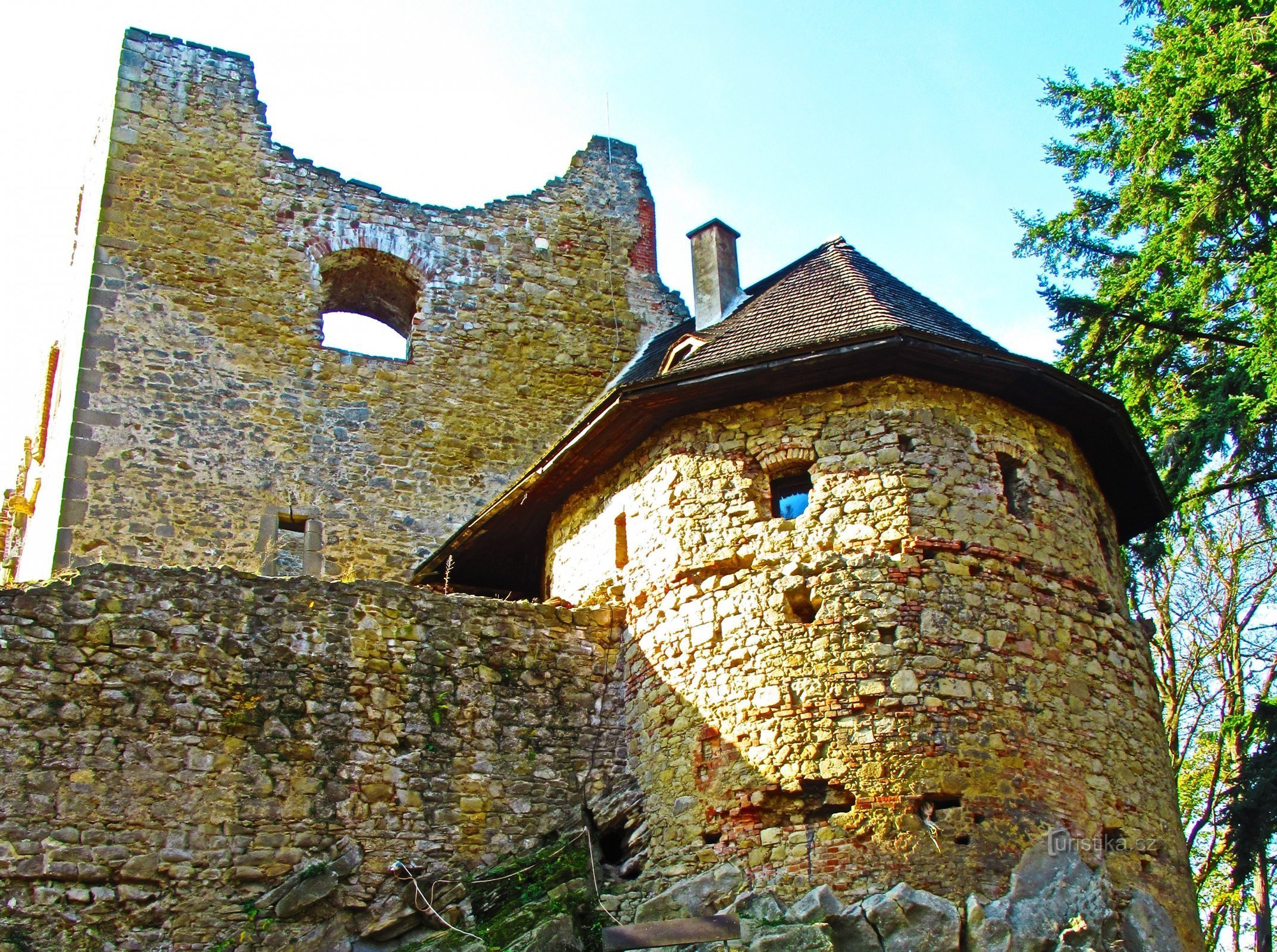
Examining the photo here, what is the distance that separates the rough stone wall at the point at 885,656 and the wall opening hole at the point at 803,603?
0.02 m

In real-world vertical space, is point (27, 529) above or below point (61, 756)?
above

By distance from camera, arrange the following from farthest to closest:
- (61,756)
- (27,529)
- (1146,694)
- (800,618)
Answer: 1. (27,529)
2. (1146,694)
3. (800,618)
4. (61,756)

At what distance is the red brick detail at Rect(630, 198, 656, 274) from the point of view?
1783 centimetres

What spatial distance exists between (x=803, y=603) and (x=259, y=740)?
4179mm

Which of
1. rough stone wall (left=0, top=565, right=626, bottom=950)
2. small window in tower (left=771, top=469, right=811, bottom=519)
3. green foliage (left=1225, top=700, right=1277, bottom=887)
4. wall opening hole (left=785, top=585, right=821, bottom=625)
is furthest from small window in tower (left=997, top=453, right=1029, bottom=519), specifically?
green foliage (left=1225, top=700, right=1277, bottom=887)

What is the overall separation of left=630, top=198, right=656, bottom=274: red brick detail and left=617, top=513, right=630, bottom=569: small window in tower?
6976 millimetres

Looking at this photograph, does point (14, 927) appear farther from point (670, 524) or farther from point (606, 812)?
point (670, 524)

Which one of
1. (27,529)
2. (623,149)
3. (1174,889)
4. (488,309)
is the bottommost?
(1174,889)

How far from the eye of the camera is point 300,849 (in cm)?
969

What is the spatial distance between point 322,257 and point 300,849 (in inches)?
336

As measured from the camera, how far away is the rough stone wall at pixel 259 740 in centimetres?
916

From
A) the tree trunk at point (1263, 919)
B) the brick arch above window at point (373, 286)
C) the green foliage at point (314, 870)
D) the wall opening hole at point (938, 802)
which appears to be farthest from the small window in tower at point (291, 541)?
the tree trunk at point (1263, 919)

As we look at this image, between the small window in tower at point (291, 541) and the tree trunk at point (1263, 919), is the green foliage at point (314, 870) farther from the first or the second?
the tree trunk at point (1263, 919)

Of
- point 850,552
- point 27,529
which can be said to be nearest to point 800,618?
point 850,552
